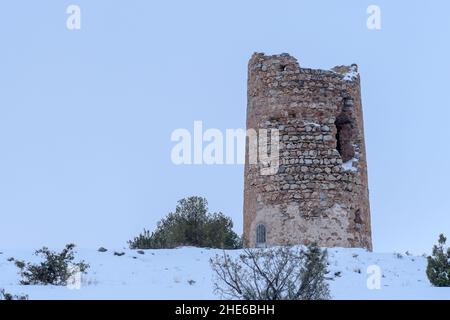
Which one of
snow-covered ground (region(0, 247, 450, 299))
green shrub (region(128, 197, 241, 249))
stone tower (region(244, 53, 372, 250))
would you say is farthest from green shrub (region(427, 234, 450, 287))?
green shrub (region(128, 197, 241, 249))

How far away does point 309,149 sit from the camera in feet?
Answer: 56.3

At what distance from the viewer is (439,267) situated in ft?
41.5

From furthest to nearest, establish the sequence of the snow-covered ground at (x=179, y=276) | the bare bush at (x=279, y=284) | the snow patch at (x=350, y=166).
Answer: the snow patch at (x=350, y=166) < the snow-covered ground at (x=179, y=276) < the bare bush at (x=279, y=284)

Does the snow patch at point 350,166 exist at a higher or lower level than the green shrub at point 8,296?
higher

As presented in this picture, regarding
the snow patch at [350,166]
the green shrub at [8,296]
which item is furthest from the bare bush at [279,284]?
A: the snow patch at [350,166]

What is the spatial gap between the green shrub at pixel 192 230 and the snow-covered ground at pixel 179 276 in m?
4.82

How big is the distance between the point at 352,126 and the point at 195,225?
5.72 meters

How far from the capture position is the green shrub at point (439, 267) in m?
12.1

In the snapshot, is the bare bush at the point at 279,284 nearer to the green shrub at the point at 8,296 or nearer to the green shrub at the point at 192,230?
the green shrub at the point at 8,296

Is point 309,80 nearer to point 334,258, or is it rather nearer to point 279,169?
point 279,169

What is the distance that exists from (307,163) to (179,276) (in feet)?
17.8

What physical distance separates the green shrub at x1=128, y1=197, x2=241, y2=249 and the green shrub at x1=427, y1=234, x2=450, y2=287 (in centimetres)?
767

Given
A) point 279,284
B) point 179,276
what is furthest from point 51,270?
point 279,284

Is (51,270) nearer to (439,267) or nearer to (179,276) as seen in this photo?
(179,276)
